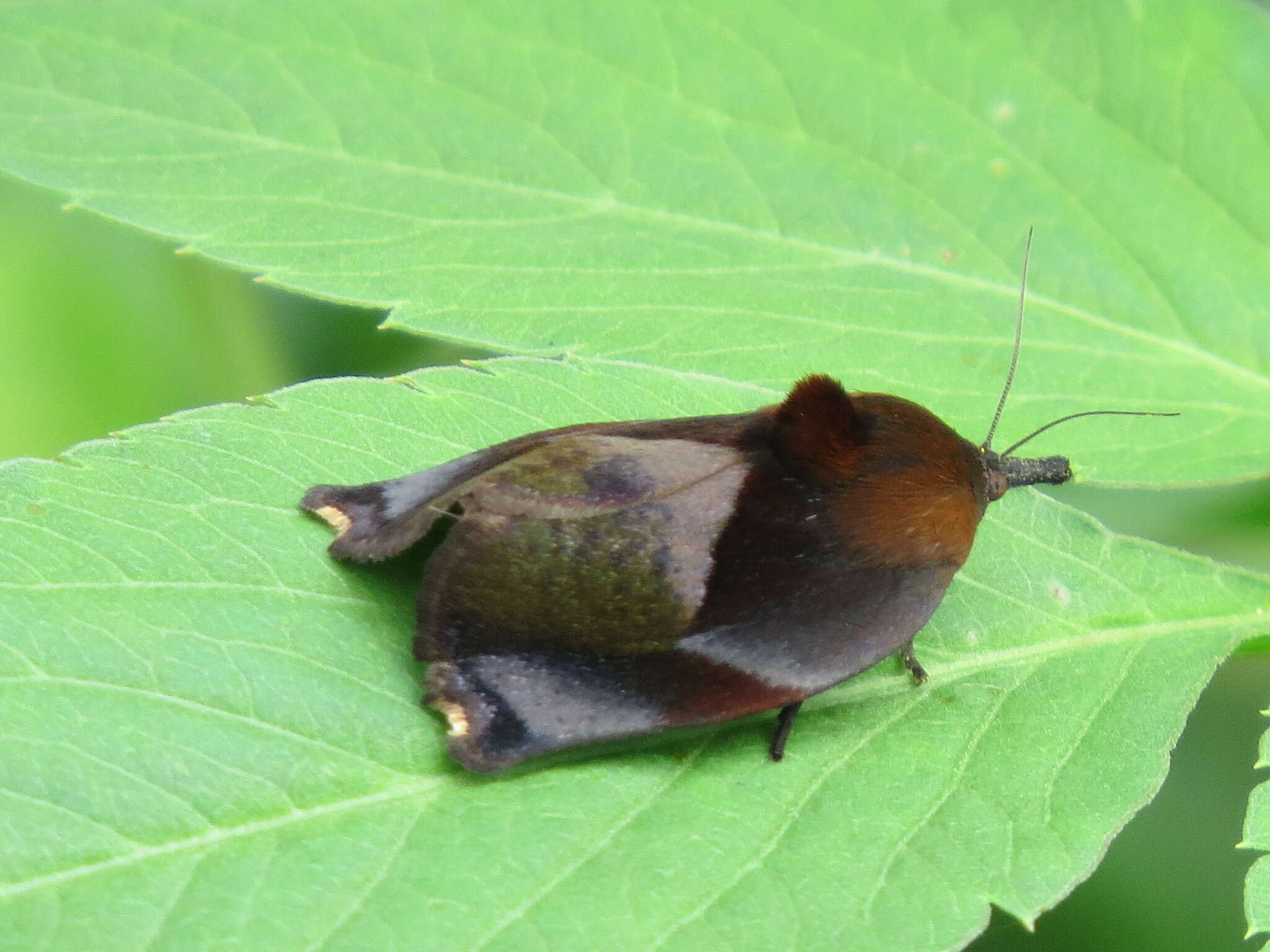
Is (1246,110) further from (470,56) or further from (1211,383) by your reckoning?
(470,56)

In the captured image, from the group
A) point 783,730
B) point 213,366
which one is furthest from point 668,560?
point 213,366

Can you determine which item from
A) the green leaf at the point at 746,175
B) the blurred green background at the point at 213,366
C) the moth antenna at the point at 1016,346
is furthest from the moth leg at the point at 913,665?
the blurred green background at the point at 213,366

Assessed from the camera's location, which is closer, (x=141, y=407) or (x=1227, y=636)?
(x=1227, y=636)

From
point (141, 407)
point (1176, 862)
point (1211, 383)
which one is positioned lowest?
point (1176, 862)

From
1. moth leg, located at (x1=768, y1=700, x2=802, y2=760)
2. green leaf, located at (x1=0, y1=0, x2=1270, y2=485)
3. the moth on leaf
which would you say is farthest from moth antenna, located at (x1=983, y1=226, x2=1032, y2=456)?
moth leg, located at (x1=768, y1=700, x2=802, y2=760)

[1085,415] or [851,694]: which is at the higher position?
[1085,415]

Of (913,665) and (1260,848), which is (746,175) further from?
(1260,848)

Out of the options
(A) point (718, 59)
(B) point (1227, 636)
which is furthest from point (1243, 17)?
(B) point (1227, 636)

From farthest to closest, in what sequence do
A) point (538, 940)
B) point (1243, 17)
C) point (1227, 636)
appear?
point (1243, 17) → point (1227, 636) → point (538, 940)
